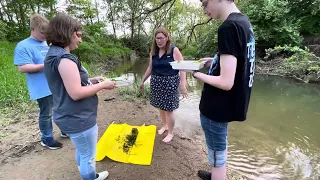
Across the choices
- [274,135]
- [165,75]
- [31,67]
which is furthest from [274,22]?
[31,67]

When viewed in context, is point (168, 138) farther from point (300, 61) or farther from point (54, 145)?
point (300, 61)

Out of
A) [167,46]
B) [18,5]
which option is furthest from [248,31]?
[18,5]

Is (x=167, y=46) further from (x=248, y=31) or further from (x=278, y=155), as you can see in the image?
(x=278, y=155)

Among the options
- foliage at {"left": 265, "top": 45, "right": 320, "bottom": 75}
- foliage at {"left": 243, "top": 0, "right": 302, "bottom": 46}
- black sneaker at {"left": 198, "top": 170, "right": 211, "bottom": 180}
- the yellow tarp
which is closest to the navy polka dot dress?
the yellow tarp

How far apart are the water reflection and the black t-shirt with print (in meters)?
1.49

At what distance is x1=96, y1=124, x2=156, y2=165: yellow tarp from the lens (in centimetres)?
242

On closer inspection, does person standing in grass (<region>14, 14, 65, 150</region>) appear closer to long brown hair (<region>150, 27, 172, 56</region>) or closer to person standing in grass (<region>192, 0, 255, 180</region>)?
long brown hair (<region>150, 27, 172, 56</region>)

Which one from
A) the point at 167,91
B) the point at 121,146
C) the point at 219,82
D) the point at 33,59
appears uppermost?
the point at 33,59

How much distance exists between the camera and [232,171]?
265 centimetres

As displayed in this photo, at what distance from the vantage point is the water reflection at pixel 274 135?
9.24 feet

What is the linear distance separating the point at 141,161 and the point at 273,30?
29.9 ft

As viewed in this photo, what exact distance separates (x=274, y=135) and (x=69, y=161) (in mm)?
3081

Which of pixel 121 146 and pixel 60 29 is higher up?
pixel 60 29

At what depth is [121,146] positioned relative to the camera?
2.61 meters
